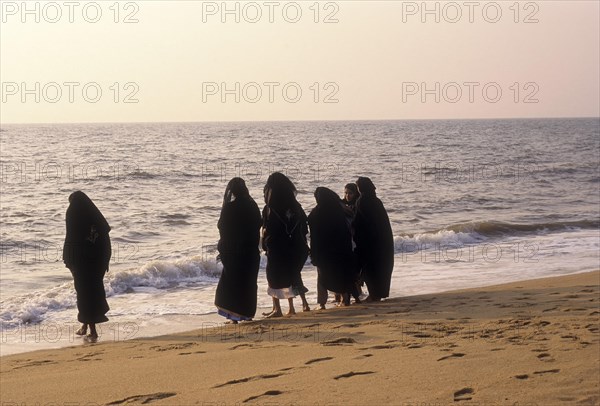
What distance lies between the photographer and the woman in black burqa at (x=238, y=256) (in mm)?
10352

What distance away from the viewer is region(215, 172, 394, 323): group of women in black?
1040 centimetres

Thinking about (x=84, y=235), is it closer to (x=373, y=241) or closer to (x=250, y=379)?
(x=373, y=241)

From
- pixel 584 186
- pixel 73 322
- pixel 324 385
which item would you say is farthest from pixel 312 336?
pixel 584 186

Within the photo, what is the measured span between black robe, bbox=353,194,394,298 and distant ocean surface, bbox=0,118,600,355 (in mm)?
1346

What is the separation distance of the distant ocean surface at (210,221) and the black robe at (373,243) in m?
1.35

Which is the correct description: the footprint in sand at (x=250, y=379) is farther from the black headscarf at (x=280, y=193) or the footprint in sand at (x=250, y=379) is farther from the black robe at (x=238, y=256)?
the black headscarf at (x=280, y=193)

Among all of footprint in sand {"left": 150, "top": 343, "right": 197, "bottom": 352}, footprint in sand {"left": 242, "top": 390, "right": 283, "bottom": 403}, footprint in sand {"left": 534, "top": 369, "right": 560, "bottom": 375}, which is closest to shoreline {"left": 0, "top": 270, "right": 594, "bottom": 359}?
footprint in sand {"left": 150, "top": 343, "right": 197, "bottom": 352}

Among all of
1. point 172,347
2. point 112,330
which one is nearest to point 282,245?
point 112,330

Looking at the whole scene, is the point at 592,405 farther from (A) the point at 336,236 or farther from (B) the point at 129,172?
(B) the point at 129,172

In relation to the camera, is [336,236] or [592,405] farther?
[336,236]

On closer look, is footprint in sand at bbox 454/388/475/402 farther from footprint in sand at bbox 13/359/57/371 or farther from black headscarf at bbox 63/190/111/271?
black headscarf at bbox 63/190/111/271

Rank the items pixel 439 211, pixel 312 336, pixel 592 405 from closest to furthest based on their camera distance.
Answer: pixel 592 405 → pixel 312 336 → pixel 439 211

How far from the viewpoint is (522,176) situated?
42.0 metres

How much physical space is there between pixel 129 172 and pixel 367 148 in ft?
96.4
